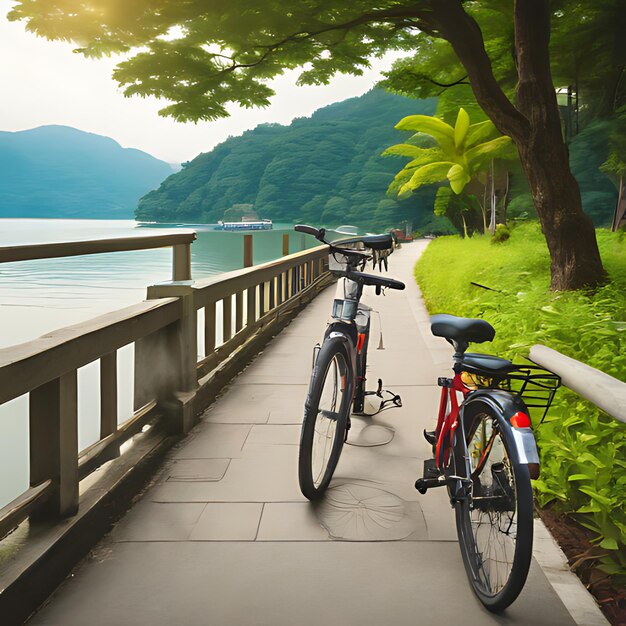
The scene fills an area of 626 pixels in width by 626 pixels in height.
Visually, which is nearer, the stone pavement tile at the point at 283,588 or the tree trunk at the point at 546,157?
the stone pavement tile at the point at 283,588

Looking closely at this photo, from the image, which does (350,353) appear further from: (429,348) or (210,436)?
(429,348)

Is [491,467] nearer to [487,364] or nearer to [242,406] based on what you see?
[487,364]

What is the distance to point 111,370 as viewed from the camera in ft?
12.0

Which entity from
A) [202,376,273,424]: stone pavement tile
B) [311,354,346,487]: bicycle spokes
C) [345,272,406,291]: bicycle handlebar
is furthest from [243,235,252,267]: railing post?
[311,354,346,487]: bicycle spokes

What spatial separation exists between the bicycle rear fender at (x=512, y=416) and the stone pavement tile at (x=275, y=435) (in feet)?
7.39

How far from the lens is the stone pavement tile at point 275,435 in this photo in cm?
481

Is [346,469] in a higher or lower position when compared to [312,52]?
lower

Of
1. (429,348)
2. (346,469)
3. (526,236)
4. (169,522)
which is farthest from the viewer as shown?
(526,236)

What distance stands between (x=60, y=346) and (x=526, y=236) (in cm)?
1845

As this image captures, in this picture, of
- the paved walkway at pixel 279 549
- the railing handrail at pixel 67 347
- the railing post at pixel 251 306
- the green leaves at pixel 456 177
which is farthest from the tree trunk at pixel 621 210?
the railing handrail at pixel 67 347

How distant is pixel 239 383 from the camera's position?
22.0 feet

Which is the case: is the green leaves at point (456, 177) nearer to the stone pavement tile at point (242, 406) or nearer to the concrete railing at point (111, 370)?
the concrete railing at point (111, 370)

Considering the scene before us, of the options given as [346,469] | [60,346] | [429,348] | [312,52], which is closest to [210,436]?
[346,469]

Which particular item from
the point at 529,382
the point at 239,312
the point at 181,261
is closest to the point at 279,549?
the point at 529,382
